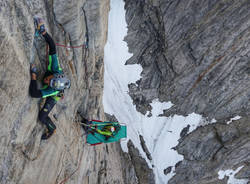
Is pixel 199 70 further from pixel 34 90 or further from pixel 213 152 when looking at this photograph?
pixel 34 90

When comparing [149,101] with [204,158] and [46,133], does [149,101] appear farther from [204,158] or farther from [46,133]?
[46,133]

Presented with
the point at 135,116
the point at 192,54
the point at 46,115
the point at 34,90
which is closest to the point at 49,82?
the point at 34,90

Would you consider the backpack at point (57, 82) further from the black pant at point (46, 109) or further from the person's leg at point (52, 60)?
the black pant at point (46, 109)

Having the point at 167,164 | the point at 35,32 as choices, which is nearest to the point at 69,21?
the point at 35,32

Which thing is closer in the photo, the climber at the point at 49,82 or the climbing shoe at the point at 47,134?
the climber at the point at 49,82

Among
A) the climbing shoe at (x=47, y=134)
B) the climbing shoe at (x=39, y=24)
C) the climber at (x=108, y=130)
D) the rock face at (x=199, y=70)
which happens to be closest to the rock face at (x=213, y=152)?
the rock face at (x=199, y=70)

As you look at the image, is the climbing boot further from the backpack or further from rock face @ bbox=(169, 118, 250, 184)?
rock face @ bbox=(169, 118, 250, 184)
